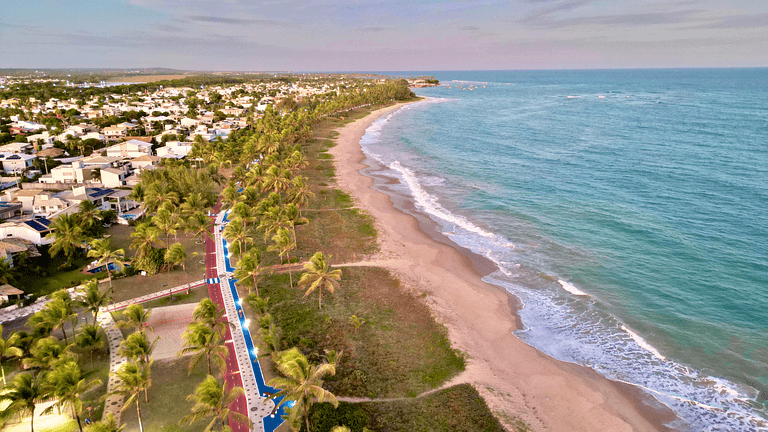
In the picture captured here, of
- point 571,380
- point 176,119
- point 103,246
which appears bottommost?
point 571,380

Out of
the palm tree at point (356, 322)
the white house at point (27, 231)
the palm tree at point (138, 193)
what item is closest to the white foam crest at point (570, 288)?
the palm tree at point (356, 322)

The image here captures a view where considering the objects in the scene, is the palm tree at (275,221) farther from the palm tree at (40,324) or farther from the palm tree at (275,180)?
the palm tree at (40,324)

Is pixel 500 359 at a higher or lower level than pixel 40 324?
lower

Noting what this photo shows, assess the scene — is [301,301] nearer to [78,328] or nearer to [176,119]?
[78,328]

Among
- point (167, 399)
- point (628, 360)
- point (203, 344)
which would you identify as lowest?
point (628, 360)

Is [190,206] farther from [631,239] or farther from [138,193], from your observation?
[631,239]

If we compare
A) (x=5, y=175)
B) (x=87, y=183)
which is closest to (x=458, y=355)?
(x=87, y=183)

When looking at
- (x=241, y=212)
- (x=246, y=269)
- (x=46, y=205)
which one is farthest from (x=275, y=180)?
(x=46, y=205)
